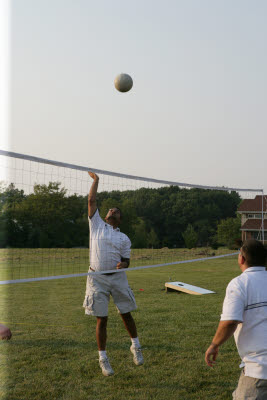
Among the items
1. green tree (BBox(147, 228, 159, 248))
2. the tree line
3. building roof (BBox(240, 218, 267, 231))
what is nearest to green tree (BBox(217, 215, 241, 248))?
the tree line

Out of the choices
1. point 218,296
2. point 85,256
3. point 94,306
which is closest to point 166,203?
point 218,296

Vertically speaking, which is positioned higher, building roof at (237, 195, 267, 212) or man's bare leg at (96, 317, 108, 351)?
building roof at (237, 195, 267, 212)

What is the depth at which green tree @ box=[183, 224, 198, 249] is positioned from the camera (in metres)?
9.74

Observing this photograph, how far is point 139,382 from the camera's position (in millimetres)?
5055

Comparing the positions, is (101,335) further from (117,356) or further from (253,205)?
(253,205)

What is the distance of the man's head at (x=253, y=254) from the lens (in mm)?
3186

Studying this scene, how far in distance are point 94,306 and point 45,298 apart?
23.4 ft

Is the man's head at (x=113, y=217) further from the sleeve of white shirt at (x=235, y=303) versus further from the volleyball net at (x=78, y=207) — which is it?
the sleeve of white shirt at (x=235, y=303)

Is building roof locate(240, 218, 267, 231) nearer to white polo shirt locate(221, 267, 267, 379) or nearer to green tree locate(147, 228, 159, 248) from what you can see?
green tree locate(147, 228, 159, 248)

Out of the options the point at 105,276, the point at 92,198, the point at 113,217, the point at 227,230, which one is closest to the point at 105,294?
the point at 105,276

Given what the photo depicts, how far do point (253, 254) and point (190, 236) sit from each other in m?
6.67

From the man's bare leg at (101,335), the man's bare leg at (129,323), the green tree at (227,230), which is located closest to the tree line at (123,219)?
the green tree at (227,230)

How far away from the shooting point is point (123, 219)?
818cm

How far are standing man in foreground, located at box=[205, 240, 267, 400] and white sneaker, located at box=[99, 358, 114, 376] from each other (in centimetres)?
248
